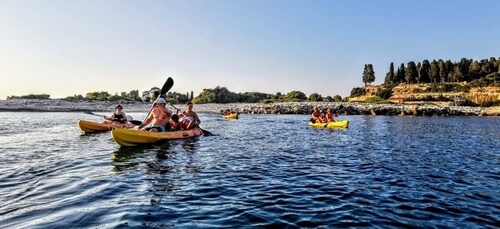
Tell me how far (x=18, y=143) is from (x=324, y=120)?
1064 inches

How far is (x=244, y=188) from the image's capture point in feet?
34.9

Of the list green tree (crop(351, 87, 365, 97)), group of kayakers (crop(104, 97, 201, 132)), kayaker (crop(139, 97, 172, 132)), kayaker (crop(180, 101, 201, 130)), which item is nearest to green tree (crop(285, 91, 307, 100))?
green tree (crop(351, 87, 365, 97))

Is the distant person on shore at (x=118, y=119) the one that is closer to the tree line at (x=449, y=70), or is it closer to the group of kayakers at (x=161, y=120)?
the group of kayakers at (x=161, y=120)

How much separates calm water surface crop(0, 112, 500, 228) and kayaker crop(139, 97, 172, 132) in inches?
127

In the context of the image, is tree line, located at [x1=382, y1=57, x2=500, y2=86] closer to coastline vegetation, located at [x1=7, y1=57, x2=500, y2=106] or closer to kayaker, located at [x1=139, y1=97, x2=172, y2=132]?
coastline vegetation, located at [x1=7, y1=57, x2=500, y2=106]

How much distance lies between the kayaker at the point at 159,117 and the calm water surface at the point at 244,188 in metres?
3.23

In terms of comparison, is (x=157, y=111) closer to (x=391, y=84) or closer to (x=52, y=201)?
(x=52, y=201)

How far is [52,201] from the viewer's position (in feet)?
29.2

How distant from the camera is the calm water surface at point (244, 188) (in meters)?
7.78

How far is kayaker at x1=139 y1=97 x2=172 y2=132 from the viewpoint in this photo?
21.4 meters

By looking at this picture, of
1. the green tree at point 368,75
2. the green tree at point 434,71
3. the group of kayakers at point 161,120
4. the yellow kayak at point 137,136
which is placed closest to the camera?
the yellow kayak at point 137,136

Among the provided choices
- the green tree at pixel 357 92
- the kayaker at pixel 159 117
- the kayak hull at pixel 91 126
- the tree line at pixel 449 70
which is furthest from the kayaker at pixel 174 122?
the tree line at pixel 449 70

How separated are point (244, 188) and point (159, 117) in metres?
12.7

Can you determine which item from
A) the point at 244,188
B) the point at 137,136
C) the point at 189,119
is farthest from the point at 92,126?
the point at 244,188
